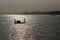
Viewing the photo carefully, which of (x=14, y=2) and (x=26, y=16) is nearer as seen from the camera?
(x=26, y=16)

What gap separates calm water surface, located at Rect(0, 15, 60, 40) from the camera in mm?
870

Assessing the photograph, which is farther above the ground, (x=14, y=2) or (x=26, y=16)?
(x=14, y=2)

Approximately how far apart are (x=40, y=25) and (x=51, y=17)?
10cm

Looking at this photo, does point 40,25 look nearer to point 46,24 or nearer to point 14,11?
point 46,24

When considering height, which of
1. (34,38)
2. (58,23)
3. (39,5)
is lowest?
(34,38)

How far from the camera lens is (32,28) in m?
0.88

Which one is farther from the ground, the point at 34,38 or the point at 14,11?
the point at 14,11

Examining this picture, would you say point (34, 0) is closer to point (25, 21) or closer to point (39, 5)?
point (39, 5)

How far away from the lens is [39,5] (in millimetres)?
976

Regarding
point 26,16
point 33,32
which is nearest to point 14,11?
point 26,16

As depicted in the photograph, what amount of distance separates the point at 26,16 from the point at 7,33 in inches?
7.2

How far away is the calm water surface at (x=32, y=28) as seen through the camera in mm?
870

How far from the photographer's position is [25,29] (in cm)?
88

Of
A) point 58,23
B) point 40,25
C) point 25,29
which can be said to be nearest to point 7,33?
point 25,29
